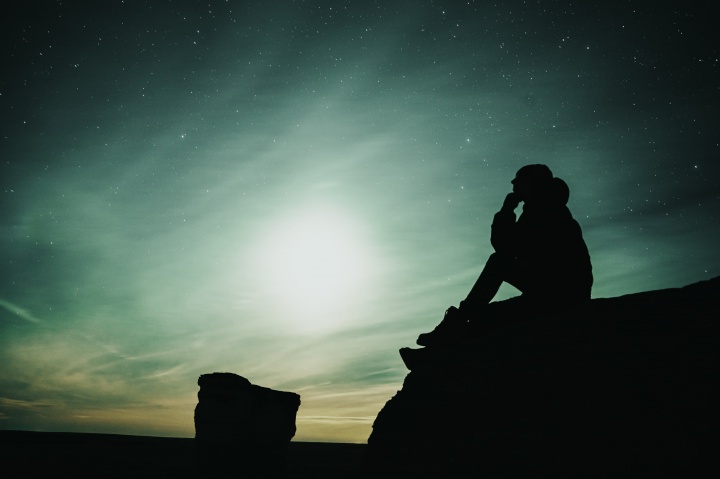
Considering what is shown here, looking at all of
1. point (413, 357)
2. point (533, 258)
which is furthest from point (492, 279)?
point (413, 357)

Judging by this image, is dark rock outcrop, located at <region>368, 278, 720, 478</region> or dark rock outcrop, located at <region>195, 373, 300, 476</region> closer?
dark rock outcrop, located at <region>368, 278, 720, 478</region>

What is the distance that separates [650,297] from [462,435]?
143 centimetres

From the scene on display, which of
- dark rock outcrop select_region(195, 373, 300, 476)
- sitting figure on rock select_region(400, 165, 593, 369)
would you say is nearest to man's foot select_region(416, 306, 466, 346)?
sitting figure on rock select_region(400, 165, 593, 369)

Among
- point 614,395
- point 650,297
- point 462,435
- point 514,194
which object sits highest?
point 514,194

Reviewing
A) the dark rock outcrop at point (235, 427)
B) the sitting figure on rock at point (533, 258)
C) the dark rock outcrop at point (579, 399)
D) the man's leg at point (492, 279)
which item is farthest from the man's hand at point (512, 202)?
the dark rock outcrop at point (235, 427)

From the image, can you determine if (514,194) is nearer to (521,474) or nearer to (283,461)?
(521,474)

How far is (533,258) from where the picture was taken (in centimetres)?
334

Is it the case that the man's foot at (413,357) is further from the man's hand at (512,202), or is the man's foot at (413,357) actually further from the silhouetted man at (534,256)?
the man's hand at (512,202)

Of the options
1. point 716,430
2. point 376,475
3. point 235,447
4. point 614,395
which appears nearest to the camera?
point 716,430

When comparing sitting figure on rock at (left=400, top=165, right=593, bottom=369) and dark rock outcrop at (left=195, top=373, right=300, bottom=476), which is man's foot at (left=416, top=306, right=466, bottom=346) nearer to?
sitting figure on rock at (left=400, top=165, right=593, bottom=369)

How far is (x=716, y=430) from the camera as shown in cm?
177

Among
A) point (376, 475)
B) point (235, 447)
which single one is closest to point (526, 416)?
point (376, 475)

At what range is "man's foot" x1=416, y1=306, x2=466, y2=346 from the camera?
3.53 m

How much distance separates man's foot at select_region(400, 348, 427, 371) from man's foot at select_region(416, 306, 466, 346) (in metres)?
0.10
